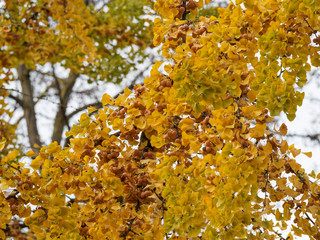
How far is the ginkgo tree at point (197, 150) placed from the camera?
→ 1522mm

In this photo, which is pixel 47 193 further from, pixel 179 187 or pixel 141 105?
pixel 179 187

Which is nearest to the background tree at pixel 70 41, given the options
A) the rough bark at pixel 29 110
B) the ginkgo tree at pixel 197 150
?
the rough bark at pixel 29 110

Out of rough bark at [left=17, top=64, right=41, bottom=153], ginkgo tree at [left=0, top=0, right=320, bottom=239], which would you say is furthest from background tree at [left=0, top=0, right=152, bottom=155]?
ginkgo tree at [left=0, top=0, right=320, bottom=239]

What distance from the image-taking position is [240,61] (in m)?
1.68

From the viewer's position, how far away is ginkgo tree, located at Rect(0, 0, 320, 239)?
1522 millimetres

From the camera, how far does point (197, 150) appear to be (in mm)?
1681

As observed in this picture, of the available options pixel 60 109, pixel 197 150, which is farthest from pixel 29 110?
pixel 197 150

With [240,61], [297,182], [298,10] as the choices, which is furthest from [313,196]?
[298,10]

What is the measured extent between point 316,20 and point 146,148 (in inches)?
39.0

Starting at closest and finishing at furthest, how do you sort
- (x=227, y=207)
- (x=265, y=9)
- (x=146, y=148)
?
Answer: (x=227, y=207), (x=265, y=9), (x=146, y=148)

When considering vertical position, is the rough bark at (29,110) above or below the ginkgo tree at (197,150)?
above

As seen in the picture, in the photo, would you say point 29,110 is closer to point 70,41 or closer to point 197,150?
point 70,41

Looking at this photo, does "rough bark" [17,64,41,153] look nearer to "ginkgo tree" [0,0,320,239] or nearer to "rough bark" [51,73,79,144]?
"rough bark" [51,73,79,144]

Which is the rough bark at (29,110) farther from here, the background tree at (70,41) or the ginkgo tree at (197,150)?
the ginkgo tree at (197,150)
